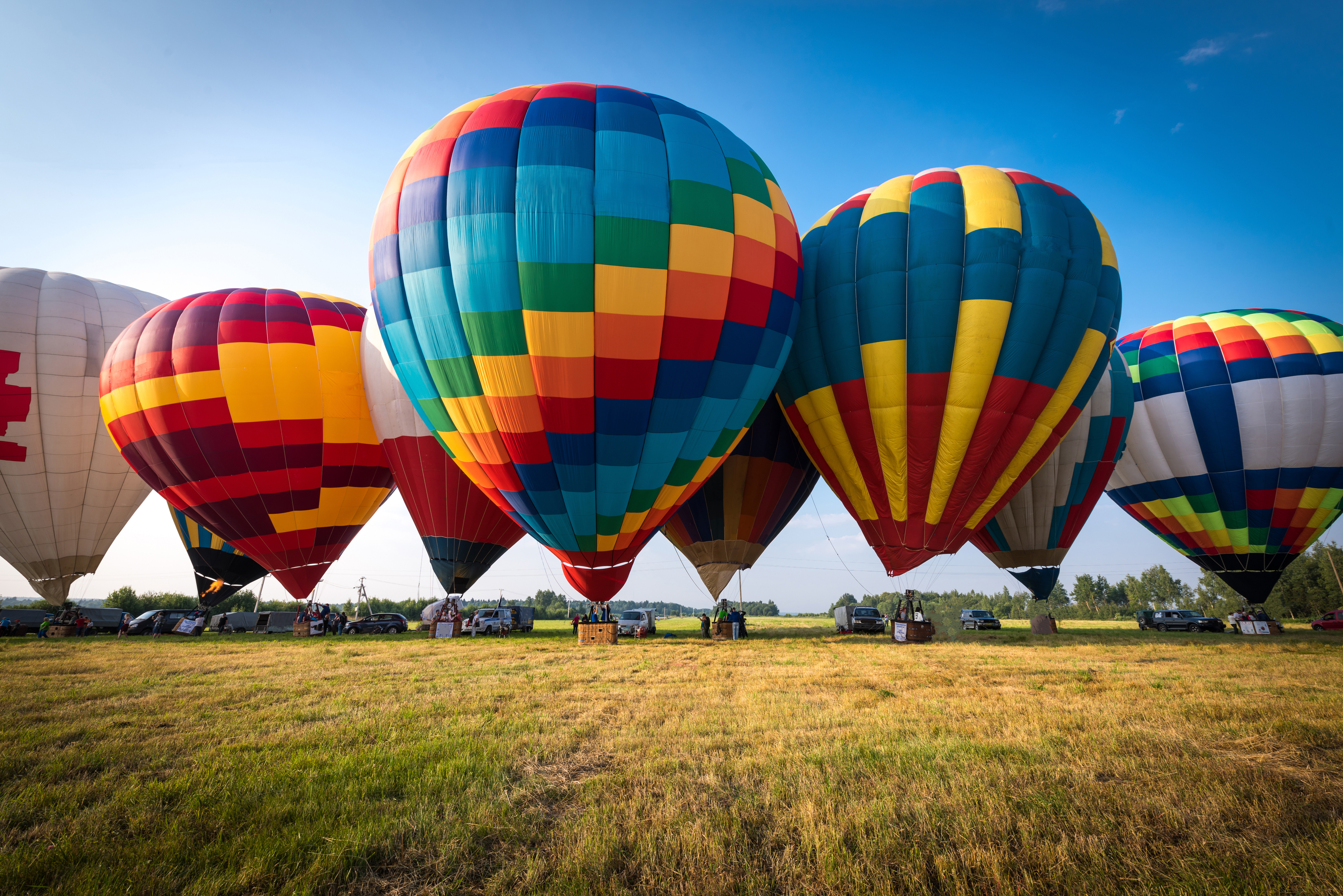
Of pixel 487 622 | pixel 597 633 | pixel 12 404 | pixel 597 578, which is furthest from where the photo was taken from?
pixel 487 622

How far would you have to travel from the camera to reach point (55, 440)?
1786 centimetres

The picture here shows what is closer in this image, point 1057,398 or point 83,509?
point 1057,398

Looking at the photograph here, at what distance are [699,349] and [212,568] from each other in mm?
18548

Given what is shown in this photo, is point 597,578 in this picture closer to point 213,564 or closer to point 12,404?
point 213,564

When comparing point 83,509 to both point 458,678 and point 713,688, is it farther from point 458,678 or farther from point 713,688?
point 713,688

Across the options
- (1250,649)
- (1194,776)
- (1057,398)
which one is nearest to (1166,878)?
(1194,776)

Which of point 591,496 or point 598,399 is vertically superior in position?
point 598,399

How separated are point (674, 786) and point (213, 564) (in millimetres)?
21362

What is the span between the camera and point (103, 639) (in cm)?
1695

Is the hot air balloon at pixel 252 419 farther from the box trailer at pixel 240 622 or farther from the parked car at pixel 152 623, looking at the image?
the box trailer at pixel 240 622

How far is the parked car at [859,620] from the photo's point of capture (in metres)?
19.4

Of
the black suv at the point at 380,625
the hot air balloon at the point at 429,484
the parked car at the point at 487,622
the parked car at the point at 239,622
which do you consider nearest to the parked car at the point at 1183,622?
the parked car at the point at 487,622

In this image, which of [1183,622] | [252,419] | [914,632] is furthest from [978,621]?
[252,419]

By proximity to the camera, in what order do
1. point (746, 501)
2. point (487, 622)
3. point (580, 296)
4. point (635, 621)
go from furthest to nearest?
point (487, 622) < point (635, 621) < point (746, 501) < point (580, 296)
